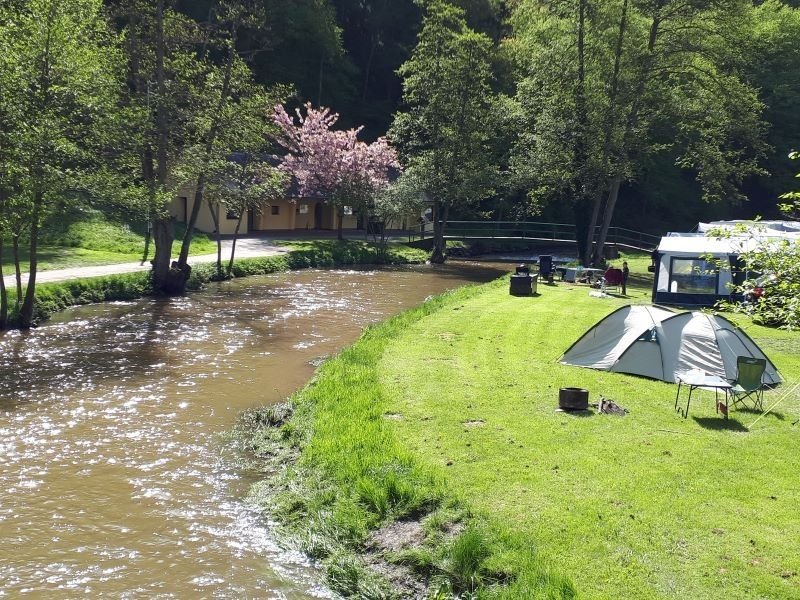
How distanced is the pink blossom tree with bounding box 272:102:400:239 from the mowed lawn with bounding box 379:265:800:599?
24394 millimetres

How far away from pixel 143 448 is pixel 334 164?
30031 millimetres

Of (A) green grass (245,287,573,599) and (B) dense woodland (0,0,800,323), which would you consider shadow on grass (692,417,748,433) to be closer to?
(A) green grass (245,287,573,599)

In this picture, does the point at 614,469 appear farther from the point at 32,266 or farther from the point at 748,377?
the point at 32,266

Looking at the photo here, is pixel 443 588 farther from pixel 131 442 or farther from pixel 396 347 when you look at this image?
pixel 396 347

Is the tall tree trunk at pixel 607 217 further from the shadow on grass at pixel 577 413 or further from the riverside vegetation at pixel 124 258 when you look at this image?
the shadow on grass at pixel 577 413

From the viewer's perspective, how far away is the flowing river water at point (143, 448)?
25.2ft

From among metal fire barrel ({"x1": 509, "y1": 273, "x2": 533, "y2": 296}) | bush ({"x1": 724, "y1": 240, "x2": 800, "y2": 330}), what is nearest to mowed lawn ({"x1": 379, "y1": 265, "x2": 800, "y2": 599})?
bush ({"x1": 724, "y1": 240, "x2": 800, "y2": 330})

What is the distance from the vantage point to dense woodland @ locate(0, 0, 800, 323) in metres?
18.4

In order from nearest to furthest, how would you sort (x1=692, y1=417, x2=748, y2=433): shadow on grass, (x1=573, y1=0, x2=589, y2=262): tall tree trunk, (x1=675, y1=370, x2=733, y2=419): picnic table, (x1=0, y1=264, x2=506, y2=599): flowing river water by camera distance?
(x1=0, y1=264, x2=506, y2=599): flowing river water → (x1=692, y1=417, x2=748, y2=433): shadow on grass → (x1=675, y1=370, x2=733, y2=419): picnic table → (x1=573, y1=0, x2=589, y2=262): tall tree trunk

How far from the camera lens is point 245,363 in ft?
53.5

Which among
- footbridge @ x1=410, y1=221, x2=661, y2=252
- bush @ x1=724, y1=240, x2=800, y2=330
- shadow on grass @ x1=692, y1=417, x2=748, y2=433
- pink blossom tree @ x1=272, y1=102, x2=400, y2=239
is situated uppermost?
pink blossom tree @ x1=272, y1=102, x2=400, y2=239

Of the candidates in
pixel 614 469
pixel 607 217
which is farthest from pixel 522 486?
pixel 607 217

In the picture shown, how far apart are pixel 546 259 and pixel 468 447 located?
19374mm

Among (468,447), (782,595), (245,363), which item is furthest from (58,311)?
(782,595)
